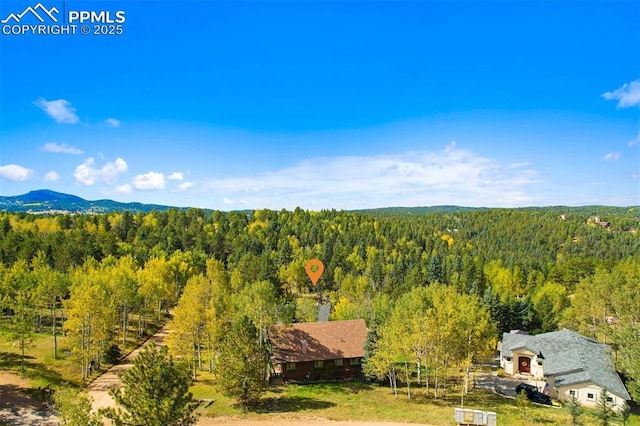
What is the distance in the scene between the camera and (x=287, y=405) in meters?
35.1

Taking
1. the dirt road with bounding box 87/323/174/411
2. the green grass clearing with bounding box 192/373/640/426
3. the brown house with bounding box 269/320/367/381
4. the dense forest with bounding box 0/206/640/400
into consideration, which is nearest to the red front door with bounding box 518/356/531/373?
the dense forest with bounding box 0/206/640/400

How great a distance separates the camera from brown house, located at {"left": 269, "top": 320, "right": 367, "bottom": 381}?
140 feet

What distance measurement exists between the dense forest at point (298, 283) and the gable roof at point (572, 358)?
1750 mm

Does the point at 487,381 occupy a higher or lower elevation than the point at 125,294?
lower

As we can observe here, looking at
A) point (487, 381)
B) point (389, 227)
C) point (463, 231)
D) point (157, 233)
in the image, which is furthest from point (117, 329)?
point (463, 231)

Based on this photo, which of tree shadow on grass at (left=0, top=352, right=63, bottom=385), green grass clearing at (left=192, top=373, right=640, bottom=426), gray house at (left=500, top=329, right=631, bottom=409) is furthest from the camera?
gray house at (left=500, top=329, right=631, bottom=409)

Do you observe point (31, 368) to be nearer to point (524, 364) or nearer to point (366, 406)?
point (366, 406)

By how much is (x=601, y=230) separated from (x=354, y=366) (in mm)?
188270

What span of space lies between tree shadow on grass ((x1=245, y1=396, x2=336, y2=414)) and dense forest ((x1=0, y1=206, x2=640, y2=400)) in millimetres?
7074

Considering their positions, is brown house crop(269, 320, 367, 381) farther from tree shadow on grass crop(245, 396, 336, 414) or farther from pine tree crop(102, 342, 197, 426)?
pine tree crop(102, 342, 197, 426)

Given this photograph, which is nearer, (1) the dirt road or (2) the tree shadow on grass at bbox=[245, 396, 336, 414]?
(2) the tree shadow on grass at bbox=[245, 396, 336, 414]

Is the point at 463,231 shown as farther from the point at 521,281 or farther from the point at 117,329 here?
the point at 117,329

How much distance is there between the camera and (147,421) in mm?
20734

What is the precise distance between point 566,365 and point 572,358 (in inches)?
65.5
